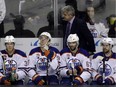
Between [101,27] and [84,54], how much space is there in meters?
1.63

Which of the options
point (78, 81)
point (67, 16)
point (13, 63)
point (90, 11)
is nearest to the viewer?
point (78, 81)

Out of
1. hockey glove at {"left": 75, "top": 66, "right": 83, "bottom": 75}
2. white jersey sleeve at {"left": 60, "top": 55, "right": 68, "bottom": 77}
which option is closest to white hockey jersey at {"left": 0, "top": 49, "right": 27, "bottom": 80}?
white jersey sleeve at {"left": 60, "top": 55, "right": 68, "bottom": 77}

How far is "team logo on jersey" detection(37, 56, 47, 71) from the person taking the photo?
9148 mm

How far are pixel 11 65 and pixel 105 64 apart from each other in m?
1.62

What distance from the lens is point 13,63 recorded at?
30.2 ft

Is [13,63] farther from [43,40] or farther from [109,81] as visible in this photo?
[109,81]

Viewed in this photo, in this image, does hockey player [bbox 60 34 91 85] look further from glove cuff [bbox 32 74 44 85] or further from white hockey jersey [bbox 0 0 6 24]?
white hockey jersey [bbox 0 0 6 24]

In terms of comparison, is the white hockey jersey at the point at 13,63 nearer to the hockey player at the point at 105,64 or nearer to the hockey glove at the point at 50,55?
the hockey glove at the point at 50,55

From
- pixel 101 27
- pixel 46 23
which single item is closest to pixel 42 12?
pixel 46 23

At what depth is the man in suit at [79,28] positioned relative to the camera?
9742 mm

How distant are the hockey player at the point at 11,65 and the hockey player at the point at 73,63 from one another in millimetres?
690

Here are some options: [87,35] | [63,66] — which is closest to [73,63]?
[63,66]

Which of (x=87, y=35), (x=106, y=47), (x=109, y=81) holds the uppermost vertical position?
(x=87, y=35)

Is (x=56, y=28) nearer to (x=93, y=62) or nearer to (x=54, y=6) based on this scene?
(x=54, y=6)
